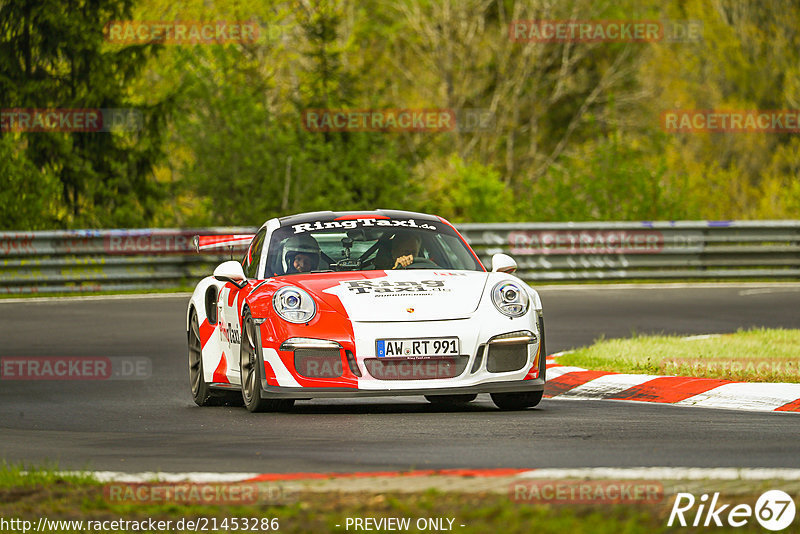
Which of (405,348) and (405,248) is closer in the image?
(405,348)

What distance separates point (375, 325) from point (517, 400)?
4.22 ft

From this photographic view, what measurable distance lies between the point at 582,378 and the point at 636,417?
8.41ft

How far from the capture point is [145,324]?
19.0 metres

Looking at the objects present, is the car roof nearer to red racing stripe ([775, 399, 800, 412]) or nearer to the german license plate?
the german license plate

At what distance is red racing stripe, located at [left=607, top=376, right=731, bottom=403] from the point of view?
11.2 meters

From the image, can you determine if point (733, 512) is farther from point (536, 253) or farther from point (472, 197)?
point (472, 197)

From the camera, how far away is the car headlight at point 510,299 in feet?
33.7

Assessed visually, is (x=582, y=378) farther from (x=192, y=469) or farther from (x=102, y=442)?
(x=192, y=469)

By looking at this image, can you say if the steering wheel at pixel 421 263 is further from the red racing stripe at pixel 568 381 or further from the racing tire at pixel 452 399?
the red racing stripe at pixel 568 381

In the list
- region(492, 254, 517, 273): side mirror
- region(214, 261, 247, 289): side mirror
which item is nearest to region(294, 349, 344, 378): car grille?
region(214, 261, 247, 289): side mirror

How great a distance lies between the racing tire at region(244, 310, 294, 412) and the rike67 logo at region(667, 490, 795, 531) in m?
4.75

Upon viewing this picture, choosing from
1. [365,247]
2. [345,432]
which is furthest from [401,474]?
[365,247]

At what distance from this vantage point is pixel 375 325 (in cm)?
991

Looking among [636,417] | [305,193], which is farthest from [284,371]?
[305,193]
